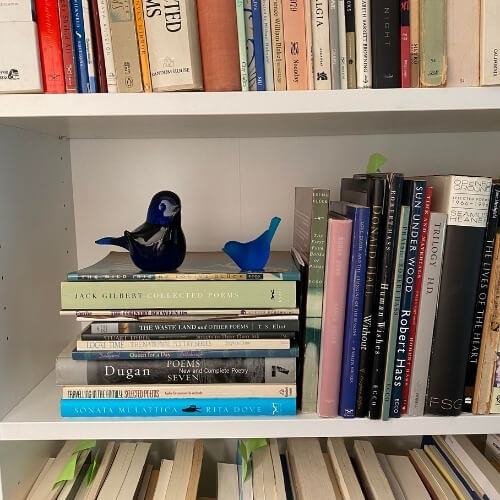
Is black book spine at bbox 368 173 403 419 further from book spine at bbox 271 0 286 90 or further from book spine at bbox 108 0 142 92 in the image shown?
book spine at bbox 108 0 142 92

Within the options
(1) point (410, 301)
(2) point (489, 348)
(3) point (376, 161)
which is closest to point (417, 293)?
(1) point (410, 301)

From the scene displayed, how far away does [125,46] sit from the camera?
618 mm

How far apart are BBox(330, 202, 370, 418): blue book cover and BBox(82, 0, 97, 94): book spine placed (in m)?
0.34

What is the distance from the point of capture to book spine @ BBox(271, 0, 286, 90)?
0.62 meters

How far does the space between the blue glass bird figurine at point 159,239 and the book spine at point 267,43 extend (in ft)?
0.64

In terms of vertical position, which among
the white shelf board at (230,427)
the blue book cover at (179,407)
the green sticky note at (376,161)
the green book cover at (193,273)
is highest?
the green sticky note at (376,161)

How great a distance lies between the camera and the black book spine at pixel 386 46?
2.00ft

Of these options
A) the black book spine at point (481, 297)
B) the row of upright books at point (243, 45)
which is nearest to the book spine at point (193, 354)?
the black book spine at point (481, 297)

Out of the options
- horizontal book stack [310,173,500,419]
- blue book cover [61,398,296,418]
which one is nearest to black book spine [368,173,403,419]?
horizontal book stack [310,173,500,419]

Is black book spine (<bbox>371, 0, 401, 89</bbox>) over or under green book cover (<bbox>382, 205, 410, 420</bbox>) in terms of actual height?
over

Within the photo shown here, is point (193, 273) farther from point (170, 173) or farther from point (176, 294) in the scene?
point (170, 173)

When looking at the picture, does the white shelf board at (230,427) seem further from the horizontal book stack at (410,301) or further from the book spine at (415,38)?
the book spine at (415,38)

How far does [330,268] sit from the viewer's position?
0.63m

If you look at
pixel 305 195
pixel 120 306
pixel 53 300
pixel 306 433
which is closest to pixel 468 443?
pixel 306 433
